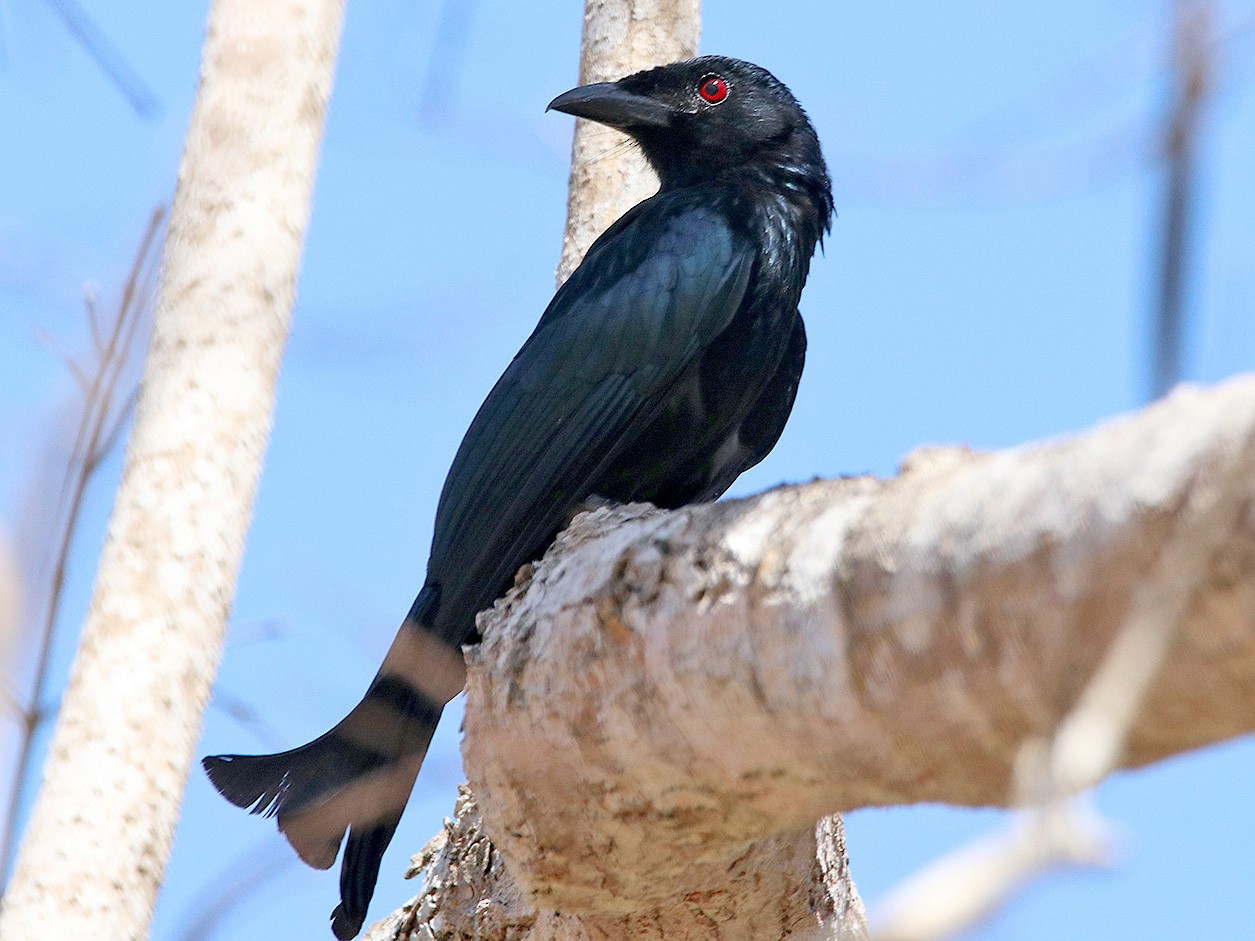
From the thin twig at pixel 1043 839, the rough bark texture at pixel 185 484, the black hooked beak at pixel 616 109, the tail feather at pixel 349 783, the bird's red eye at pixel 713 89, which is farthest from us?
the bird's red eye at pixel 713 89

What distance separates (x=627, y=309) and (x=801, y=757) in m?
1.77

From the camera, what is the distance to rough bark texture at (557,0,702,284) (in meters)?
4.70

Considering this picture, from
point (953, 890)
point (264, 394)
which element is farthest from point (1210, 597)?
point (264, 394)

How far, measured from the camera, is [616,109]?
14.5 ft

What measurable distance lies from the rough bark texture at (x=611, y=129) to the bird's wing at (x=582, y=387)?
2.22 ft

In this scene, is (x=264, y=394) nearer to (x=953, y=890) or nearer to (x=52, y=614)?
(x=52, y=614)

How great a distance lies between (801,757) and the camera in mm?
2271

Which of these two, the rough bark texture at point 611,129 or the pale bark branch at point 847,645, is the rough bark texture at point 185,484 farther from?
the rough bark texture at point 611,129

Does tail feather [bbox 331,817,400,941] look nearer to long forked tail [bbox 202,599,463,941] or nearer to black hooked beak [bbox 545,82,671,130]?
long forked tail [bbox 202,599,463,941]

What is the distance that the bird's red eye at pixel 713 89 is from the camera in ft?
15.0

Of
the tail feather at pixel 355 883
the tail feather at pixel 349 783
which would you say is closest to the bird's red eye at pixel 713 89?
the tail feather at pixel 349 783

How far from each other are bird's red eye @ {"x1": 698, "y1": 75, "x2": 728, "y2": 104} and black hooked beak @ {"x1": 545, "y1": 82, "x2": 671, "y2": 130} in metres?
0.17

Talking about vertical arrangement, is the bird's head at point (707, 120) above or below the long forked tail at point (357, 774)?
above

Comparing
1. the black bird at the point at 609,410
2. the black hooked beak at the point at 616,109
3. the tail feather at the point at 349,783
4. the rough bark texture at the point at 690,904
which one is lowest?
the rough bark texture at the point at 690,904
